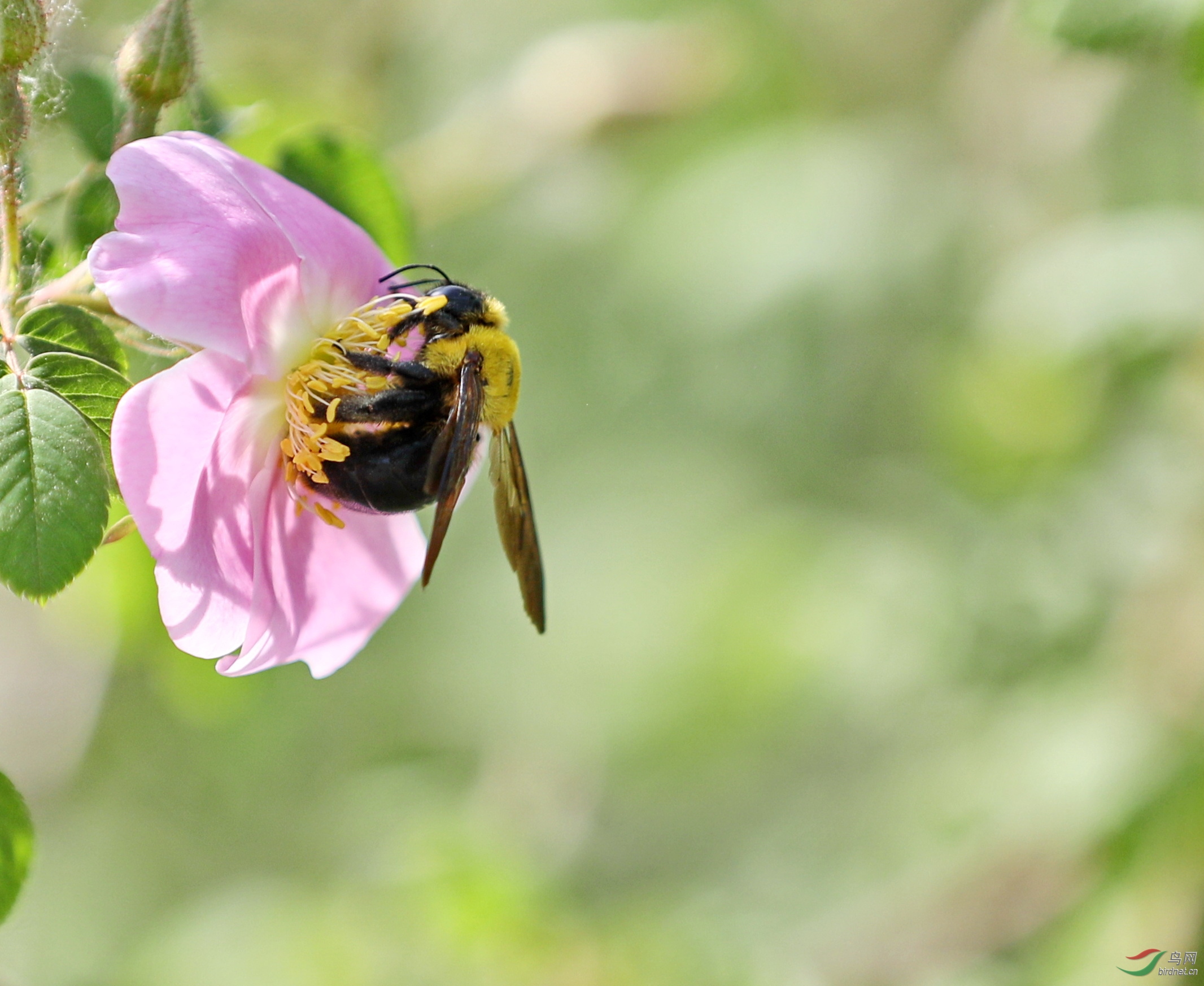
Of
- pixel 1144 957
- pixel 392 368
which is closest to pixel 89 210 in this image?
pixel 392 368

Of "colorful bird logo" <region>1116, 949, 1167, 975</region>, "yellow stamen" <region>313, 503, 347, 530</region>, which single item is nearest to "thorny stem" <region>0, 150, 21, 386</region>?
"yellow stamen" <region>313, 503, 347, 530</region>

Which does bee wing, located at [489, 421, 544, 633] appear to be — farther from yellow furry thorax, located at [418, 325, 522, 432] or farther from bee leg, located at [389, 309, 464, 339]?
bee leg, located at [389, 309, 464, 339]

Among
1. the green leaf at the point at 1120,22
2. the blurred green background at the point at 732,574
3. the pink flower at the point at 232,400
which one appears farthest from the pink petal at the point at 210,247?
the green leaf at the point at 1120,22

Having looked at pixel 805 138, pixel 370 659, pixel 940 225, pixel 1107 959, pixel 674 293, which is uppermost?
pixel 805 138

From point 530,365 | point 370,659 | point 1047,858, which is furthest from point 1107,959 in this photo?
point 370,659

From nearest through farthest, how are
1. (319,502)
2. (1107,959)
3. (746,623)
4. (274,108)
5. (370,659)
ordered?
(319,502), (274,108), (1107,959), (746,623), (370,659)

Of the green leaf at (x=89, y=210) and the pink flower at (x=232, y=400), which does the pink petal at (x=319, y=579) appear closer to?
the pink flower at (x=232, y=400)

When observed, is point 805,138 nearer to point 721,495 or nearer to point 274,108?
point 721,495
